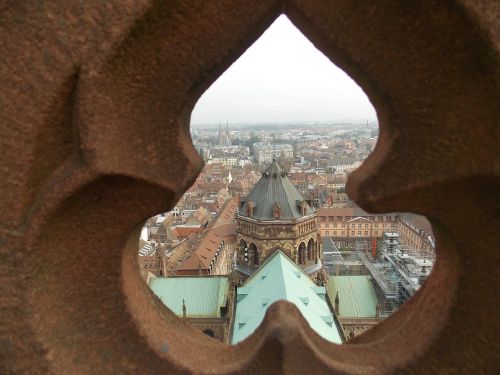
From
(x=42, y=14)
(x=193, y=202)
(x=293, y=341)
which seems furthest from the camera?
(x=193, y=202)

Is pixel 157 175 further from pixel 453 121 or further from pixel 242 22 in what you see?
pixel 453 121

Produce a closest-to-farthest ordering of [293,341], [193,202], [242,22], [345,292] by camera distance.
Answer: [242,22]
[293,341]
[345,292]
[193,202]

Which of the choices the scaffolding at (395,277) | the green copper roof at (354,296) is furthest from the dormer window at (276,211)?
the scaffolding at (395,277)

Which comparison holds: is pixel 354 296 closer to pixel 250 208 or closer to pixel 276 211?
pixel 276 211

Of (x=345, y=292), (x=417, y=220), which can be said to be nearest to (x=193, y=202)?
(x=417, y=220)

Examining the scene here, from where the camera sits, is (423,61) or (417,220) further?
(417,220)

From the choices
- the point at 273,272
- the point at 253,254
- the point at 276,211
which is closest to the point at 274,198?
the point at 276,211

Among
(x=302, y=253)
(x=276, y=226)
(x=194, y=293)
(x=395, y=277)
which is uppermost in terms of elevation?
(x=276, y=226)
